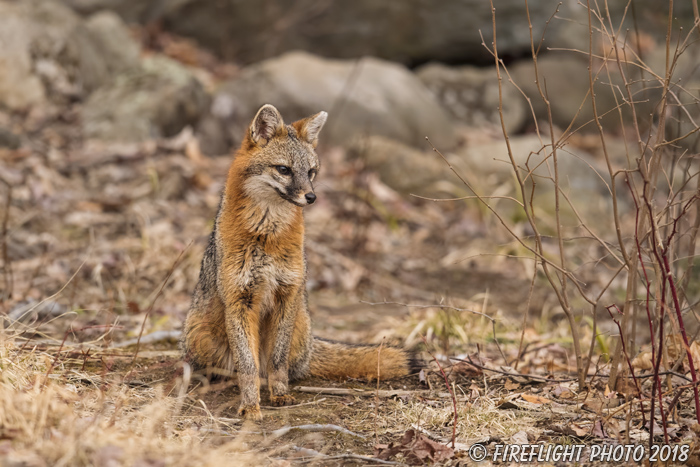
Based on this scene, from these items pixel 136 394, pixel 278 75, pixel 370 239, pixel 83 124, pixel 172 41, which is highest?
pixel 172 41

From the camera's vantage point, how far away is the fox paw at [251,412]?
426cm

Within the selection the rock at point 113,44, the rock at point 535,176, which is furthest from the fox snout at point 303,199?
the rock at point 113,44

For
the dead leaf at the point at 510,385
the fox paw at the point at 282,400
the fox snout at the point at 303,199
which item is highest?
the fox snout at the point at 303,199

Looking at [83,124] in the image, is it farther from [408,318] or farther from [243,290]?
[243,290]

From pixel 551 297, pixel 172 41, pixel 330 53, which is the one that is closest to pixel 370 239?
pixel 551 297

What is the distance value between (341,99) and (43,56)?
16.1ft

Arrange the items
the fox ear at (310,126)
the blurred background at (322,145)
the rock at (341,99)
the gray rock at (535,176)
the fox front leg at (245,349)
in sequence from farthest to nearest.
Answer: the rock at (341,99) < the gray rock at (535,176) < the blurred background at (322,145) < the fox ear at (310,126) < the fox front leg at (245,349)

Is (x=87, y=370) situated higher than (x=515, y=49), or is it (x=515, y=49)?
(x=515, y=49)

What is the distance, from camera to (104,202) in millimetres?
8984

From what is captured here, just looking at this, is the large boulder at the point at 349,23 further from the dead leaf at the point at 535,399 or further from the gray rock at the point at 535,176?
the dead leaf at the point at 535,399

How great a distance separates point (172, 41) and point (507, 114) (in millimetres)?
7547

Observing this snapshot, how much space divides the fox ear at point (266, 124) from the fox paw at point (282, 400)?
1720 millimetres

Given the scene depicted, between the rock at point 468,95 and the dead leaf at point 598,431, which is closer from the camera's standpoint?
the dead leaf at point 598,431

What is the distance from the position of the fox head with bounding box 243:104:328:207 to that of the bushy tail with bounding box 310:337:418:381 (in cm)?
130
